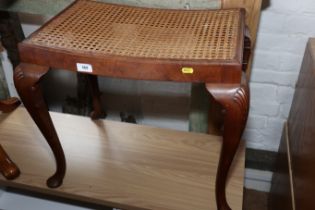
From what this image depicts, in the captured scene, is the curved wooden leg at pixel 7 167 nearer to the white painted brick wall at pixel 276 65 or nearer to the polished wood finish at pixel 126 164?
the polished wood finish at pixel 126 164

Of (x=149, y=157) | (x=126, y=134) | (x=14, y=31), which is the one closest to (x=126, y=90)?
(x=126, y=134)

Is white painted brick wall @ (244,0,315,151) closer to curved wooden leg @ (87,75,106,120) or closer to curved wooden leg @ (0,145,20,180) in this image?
curved wooden leg @ (87,75,106,120)

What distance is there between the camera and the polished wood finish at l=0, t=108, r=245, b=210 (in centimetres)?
86

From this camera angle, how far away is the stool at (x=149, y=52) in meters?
0.61

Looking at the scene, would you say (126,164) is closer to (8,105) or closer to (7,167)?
(7,167)

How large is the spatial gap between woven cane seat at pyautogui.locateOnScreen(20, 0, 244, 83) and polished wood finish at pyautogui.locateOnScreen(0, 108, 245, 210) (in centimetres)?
38

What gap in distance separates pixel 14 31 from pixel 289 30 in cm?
89

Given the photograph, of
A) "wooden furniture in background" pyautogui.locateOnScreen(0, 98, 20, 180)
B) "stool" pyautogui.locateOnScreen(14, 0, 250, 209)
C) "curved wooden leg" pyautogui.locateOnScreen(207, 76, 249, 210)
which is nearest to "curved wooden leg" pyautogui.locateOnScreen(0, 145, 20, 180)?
"wooden furniture in background" pyautogui.locateOnScreen(0, 98, 20, 180)

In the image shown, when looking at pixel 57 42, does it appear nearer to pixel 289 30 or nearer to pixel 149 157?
pixel 149 157

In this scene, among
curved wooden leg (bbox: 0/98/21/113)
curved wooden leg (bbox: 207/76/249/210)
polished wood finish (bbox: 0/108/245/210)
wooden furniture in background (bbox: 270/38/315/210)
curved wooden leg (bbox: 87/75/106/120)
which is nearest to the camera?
curved wooden leg (bbox: 207/76/249/210)

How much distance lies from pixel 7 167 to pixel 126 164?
1.08 feet

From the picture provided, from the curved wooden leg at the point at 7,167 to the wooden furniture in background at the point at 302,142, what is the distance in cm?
74

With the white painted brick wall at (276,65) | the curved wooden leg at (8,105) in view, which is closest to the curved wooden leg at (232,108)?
the white painted brick wall at (276,65)

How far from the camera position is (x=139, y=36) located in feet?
2.33
